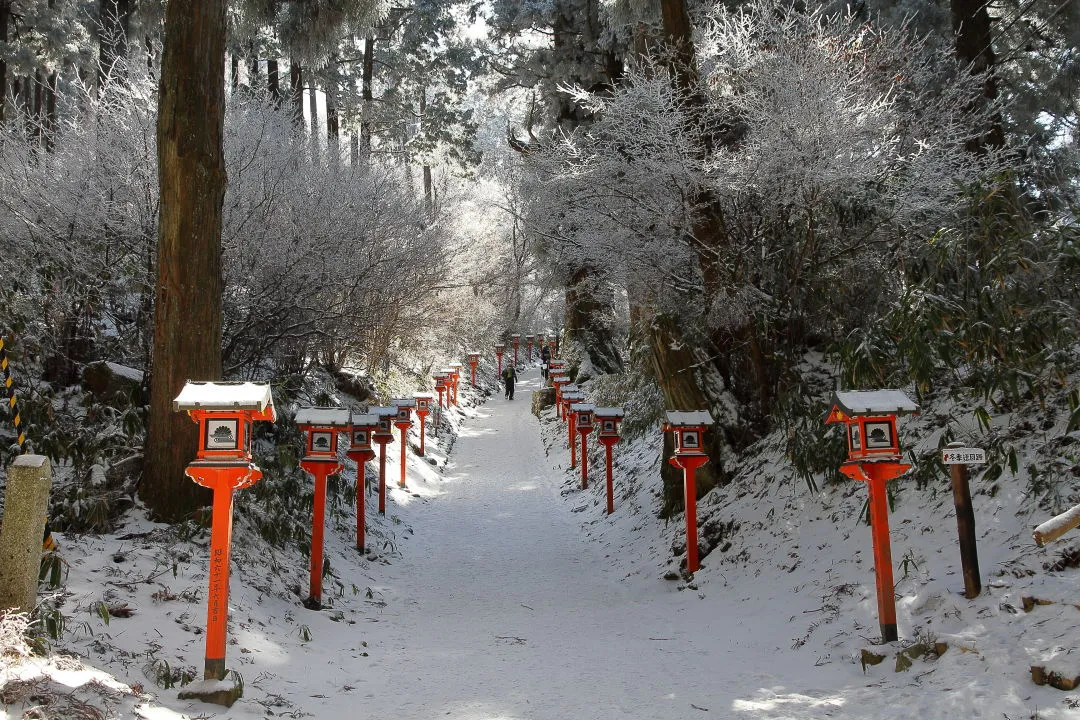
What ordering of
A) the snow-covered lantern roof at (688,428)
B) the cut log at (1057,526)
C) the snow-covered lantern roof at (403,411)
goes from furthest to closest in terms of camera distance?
the snow-covered lantern roof at (403,411) < the snow-covered lantern roof at (688,428) < the cut log at (1057,526)

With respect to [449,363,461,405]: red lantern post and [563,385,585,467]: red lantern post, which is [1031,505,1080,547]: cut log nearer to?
[563,385,585,467]: red lantern post

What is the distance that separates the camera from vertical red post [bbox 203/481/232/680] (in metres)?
4.46

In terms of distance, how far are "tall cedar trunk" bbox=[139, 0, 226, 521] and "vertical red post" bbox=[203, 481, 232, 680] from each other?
7.13ft

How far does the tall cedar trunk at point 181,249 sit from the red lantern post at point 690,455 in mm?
4547

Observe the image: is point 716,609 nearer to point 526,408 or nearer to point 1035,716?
point 1035,716

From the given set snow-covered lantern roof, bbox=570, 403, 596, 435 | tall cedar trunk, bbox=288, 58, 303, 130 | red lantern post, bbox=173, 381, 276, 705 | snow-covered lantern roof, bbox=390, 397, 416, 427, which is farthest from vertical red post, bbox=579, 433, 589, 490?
red lantern post, bbox=173, 381, 276, 705

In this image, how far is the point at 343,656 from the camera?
5.80 m

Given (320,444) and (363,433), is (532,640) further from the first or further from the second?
(363,433)

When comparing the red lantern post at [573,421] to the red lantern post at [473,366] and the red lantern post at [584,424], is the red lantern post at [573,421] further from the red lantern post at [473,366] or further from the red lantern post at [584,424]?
the red lantern post at [473,366]

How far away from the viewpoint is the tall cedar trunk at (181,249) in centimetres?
654

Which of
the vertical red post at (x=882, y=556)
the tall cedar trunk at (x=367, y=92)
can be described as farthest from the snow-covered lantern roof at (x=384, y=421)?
the tall cedar trunk at (x=367, y=92)

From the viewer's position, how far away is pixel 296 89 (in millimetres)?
16531

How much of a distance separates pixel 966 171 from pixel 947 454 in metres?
4.48

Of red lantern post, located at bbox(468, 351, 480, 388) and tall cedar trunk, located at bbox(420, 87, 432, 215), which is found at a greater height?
tall cedar trunk, located at bbox(420, 87, 432, 215)
